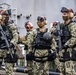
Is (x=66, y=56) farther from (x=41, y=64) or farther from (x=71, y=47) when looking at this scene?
(x=41, y=64)

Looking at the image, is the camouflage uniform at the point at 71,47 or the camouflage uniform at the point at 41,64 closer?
the camouflage uniform at the point at 71,47

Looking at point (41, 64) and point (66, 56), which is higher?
point (66, 56)

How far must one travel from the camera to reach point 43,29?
25.7 ft

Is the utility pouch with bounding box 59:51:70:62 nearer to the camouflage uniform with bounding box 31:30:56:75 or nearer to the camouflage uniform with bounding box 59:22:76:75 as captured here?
the camouflage uniform with bounding box 59:22:76:75

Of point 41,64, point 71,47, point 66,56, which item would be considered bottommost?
point 41,64

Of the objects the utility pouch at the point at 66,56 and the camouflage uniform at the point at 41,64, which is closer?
the utility pouch at the point at 66,56

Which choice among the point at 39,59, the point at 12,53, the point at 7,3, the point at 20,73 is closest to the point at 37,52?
the point at 39,59

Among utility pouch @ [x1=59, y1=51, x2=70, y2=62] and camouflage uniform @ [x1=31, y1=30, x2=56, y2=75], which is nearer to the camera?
utility pouch @ [x1=59, y1=51, x2=70, y2=62]

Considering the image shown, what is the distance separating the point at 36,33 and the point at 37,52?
454mm

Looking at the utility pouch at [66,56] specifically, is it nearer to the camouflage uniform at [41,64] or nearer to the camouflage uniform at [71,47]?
the camouflage uniform at [71,47]

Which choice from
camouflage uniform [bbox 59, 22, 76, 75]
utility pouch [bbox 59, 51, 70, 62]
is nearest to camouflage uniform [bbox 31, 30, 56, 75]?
utility pouch [bbox 59, 51, 70, 62]

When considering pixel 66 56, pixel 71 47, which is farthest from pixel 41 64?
pixel 71 47

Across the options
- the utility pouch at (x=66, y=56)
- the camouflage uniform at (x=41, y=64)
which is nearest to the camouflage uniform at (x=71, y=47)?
the utility pouch at (x=66, y=56)

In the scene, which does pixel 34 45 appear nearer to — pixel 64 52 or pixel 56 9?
pixel 64 52
